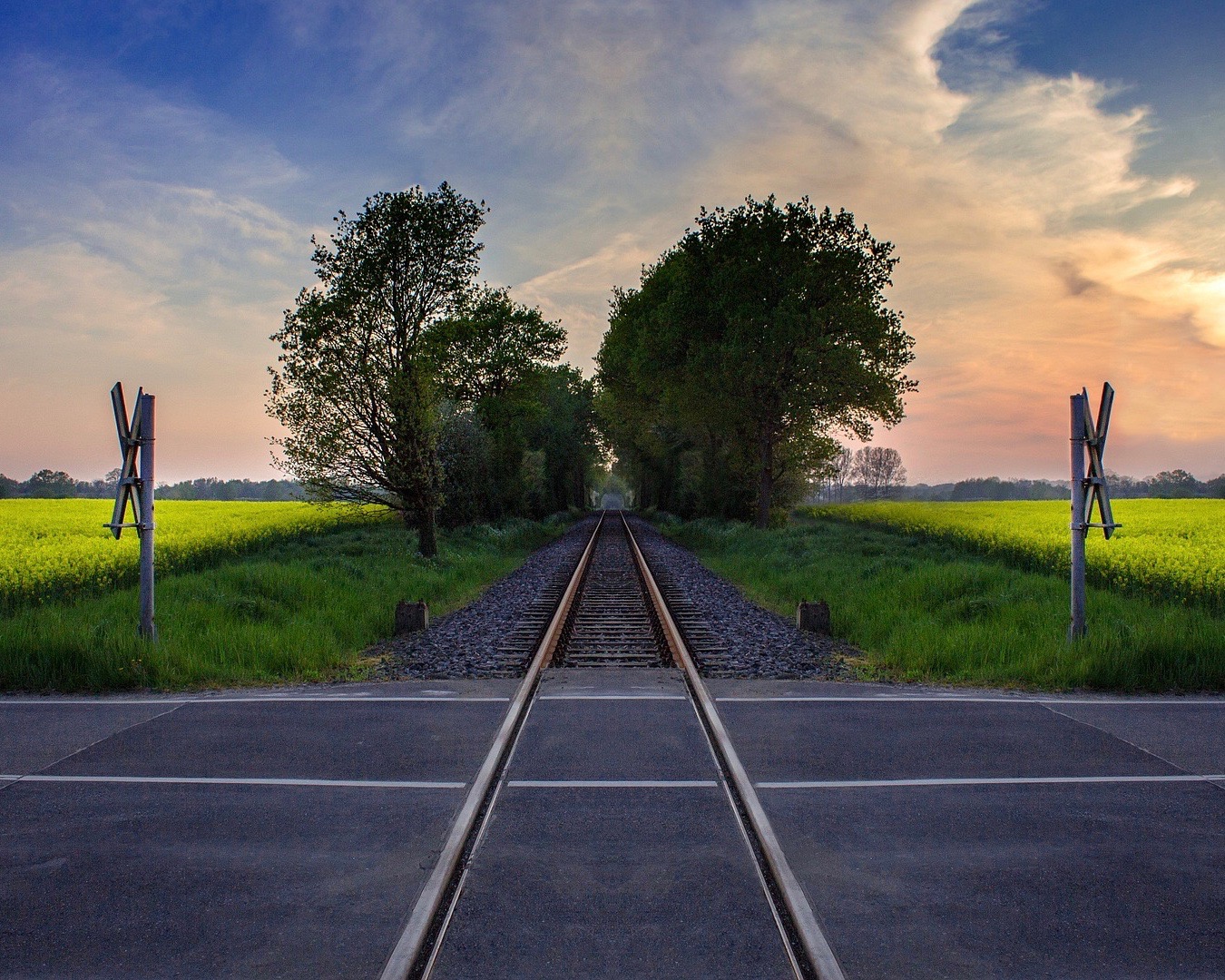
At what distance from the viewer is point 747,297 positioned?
2716 centimetres

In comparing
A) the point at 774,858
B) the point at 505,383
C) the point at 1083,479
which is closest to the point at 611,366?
the point at 505,383

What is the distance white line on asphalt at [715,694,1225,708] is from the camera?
7277 millimetres

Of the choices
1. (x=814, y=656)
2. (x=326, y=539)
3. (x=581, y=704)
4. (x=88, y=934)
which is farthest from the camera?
(x=326, y=539)

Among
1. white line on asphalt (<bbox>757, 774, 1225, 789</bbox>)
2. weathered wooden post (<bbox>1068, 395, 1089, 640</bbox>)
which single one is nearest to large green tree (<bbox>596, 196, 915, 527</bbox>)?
weathered wooden post (<bbox>1068, 395, 1089, 640</bbox>)

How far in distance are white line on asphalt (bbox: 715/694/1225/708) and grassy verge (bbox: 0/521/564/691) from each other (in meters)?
4.79

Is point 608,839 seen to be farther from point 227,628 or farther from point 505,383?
point 505,383

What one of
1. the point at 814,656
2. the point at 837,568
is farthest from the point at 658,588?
the point at 814,656

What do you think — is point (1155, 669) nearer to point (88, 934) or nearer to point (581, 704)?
point (581, 704)

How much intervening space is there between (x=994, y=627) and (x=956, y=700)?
3.34m

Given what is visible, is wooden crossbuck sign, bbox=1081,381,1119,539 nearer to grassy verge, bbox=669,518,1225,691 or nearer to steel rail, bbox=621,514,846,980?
grassy verge, bbox=669,518,1225,691

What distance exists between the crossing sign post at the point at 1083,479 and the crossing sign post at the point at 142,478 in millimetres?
10644

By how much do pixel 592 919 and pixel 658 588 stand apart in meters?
12.5

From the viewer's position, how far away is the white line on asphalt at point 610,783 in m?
5.00

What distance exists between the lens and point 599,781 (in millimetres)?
5094
